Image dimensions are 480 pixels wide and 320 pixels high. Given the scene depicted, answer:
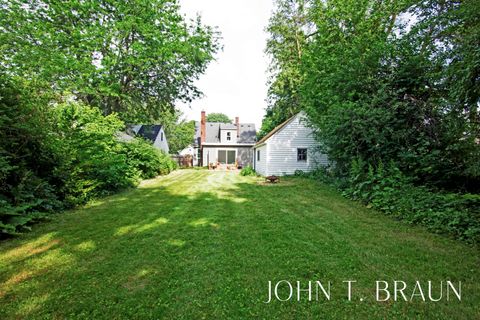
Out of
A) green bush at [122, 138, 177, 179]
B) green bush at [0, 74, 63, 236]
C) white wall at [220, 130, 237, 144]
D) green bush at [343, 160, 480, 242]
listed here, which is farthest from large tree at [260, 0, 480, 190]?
white wall at [220, 130, 237, 144]

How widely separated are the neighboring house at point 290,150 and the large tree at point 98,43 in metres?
7.85

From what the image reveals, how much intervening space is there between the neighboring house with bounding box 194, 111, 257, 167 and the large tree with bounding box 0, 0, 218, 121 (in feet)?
40.2

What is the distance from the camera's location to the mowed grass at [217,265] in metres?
2.24

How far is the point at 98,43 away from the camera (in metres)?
12.3

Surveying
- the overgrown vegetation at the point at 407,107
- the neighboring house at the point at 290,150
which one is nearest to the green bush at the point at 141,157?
the neighboring house at the point at 290,150

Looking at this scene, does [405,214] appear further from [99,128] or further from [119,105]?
[119,105]

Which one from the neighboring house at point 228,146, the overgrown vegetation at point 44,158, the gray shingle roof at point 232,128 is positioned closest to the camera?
the overgrown vegetation at point 44,158

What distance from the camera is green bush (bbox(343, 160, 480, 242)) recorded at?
14.5ft

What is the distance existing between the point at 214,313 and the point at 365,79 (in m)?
9.55

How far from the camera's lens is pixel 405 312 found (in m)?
2.21

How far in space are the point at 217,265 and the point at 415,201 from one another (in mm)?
5393

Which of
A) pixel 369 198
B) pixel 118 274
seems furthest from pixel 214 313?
pixel 369 198

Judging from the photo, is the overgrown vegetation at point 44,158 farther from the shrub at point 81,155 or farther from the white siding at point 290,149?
the white siding at point 290,149

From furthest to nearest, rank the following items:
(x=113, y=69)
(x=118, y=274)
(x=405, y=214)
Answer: (x=113, y=69) → (x=405, y=214) → (x=118, y=274)
